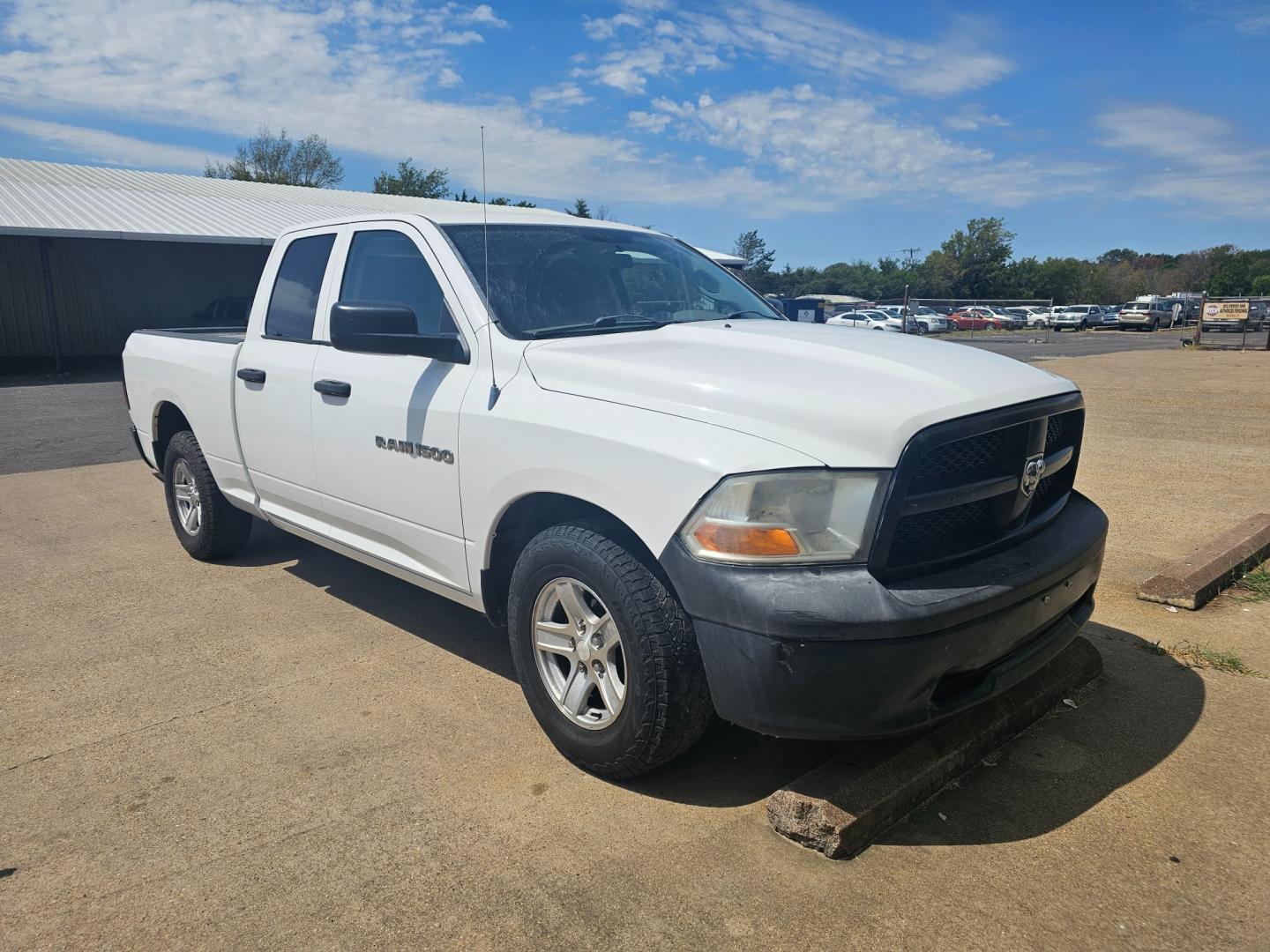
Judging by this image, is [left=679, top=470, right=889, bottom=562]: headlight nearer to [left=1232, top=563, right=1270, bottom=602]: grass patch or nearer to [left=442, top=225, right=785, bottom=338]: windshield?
[left=442, top=225, right=785, bottom=338]: windshield

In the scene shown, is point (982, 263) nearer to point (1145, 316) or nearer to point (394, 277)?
point (1145, 316)

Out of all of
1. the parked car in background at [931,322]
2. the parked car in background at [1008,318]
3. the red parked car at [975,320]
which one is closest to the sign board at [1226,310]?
the parked car in background at [931,322]

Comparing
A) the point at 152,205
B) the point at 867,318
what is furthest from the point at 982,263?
the point at 152,205

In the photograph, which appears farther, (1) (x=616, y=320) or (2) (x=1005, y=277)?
(2) (x=1005, y=277)

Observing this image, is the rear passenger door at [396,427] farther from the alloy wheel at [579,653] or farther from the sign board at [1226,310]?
the sign board at [1226,310]

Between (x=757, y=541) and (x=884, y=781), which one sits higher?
(x=757, y=541)

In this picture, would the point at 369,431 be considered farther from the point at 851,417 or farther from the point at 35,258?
the point at 35,258

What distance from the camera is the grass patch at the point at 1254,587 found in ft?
15.9

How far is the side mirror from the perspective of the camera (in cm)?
342

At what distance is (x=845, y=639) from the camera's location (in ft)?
8.17

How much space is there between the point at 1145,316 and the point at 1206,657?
183 feet

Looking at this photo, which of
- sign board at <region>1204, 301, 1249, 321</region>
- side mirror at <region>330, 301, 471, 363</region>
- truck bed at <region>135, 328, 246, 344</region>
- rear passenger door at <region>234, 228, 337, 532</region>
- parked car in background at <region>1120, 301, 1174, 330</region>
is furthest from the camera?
parked car in background at <region>1120, 301, 1174, 330</region>

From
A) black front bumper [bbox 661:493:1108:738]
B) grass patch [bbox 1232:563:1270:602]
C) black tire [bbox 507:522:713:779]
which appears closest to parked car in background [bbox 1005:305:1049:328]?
grass patch [bbox 1232:563:1270:602]

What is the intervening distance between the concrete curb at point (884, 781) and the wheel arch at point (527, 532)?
80 centimetres
